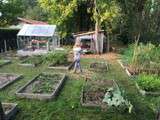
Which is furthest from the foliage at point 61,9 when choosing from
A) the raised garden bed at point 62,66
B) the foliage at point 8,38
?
the raised garden bed at point 62,66

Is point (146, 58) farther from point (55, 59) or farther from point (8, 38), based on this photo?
point (8, 38)

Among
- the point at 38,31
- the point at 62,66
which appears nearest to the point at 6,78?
the point at 62,66

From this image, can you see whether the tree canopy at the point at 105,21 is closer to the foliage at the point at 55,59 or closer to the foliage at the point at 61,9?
the foliage at the point at 61,9

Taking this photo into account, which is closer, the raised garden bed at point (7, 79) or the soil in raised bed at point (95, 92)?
the soil in raised bed at point (95, 92)

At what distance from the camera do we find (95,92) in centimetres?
934

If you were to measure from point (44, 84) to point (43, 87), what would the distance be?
0.53 metres

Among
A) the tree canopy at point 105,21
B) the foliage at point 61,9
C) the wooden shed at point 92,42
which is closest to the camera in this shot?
the wooden shed at point 92,42

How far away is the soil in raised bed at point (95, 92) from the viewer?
28.1 ft

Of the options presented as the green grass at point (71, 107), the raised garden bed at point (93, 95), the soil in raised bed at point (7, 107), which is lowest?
the green grass at point (71, 107)

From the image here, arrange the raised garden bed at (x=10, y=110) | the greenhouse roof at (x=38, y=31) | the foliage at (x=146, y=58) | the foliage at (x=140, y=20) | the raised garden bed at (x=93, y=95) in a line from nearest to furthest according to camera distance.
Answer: the raised garden bed at (x=10, y=110) → the raised garden bed at (x=93, y=95) → the foliage at (x=146, y=58) → the greenhouse roof at (x=38, y=31) → the foliage at (x=140, y=20)

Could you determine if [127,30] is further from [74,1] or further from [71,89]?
[71,89]

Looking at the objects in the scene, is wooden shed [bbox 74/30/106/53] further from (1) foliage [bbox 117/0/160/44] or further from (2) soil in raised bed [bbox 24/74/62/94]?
(2) soil in raised bed [bbox 24/74/62/94]

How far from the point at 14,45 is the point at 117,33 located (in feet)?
36.7

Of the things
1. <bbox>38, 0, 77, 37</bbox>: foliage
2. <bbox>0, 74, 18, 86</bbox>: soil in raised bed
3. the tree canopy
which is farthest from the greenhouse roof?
<bbox>0, 74, 18, 86</bbox>: soil in raised bed
